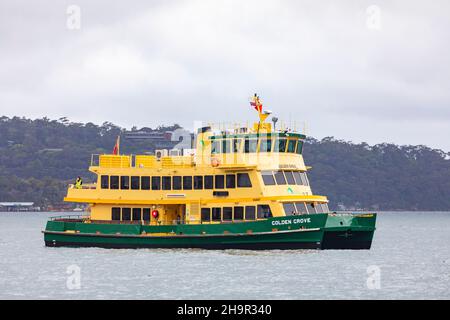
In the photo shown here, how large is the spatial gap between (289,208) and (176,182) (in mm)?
6209

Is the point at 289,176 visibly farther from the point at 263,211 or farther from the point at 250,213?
the point at 250,213

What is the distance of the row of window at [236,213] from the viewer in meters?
51.8

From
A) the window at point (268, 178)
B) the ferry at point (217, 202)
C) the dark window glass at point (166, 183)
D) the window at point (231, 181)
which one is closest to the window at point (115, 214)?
the ferry at point (217, 202)

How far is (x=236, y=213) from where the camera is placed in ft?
172

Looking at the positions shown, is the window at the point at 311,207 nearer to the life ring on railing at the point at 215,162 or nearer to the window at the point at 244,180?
the window at the point at 244,180

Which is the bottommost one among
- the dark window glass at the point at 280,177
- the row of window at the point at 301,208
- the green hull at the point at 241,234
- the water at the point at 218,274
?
the water at the point at 218,274

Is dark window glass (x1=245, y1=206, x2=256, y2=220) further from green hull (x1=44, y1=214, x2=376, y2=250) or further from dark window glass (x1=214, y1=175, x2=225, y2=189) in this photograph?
dark window glass (x1=214, y1=175, x2=225, y2=189)

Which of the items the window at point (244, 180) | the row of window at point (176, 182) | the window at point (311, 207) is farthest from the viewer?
the window at point (311, 207)

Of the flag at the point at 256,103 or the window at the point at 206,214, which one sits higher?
the flag at the point at 256,103

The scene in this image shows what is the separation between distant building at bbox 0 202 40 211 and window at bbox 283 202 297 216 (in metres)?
141

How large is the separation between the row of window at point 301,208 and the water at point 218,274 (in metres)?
2.05

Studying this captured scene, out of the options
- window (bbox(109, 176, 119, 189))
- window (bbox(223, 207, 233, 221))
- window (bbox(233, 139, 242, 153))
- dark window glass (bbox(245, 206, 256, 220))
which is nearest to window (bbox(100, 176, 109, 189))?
window (bbox(109, 176, 119, 189))
